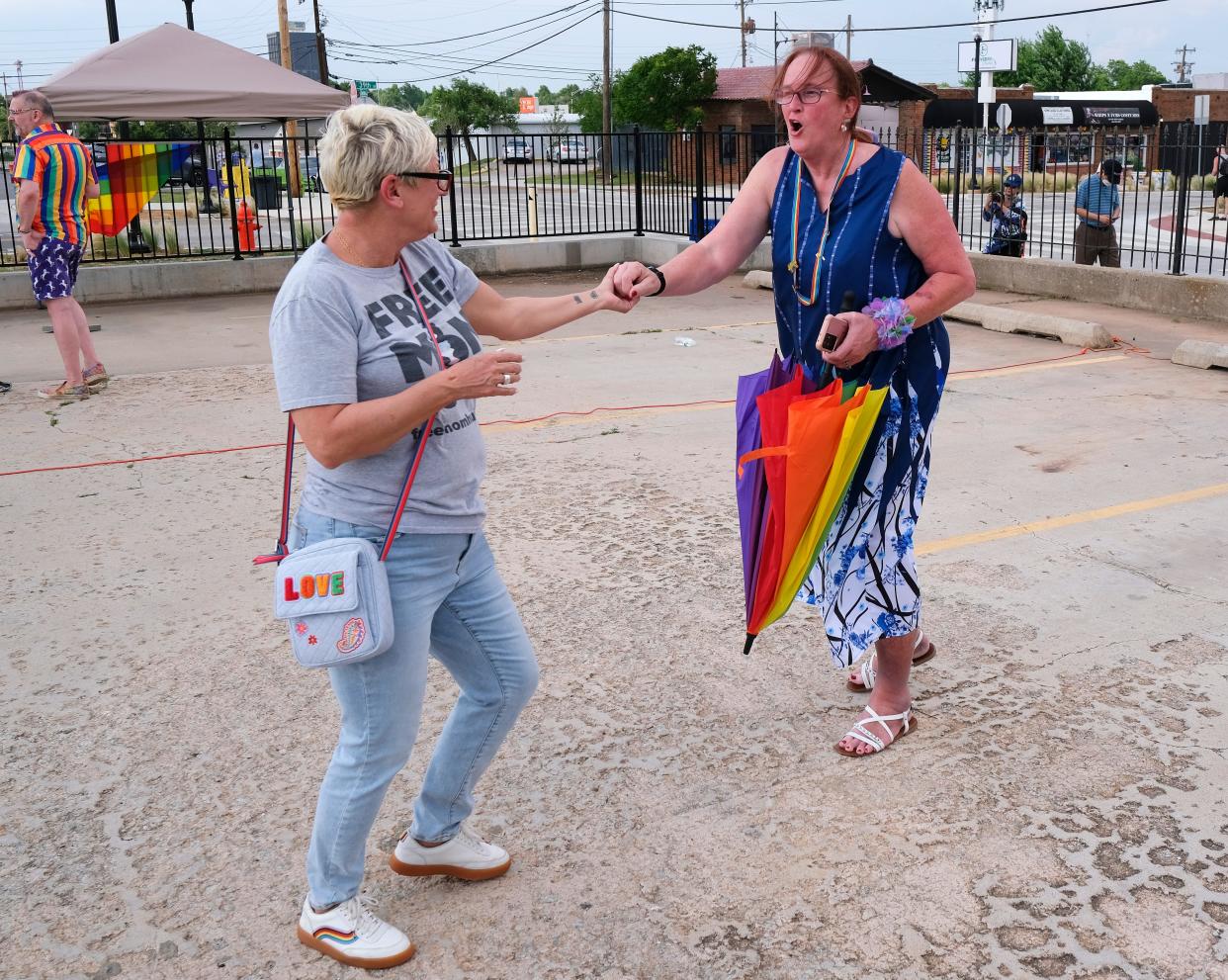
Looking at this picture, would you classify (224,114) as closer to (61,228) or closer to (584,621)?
(61,228)

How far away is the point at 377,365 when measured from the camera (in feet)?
8.13

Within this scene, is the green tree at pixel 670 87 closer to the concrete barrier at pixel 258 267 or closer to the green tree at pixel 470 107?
the green tree at pixel 470 107

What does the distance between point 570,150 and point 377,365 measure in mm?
15669

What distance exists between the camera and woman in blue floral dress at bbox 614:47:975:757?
3.28 m

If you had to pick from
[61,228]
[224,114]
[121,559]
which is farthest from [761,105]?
[121,559]

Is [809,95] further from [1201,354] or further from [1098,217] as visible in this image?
[1098,217]

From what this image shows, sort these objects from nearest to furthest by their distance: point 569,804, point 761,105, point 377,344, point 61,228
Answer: point 377,344, point 569,804, point 61,228, point 761,105

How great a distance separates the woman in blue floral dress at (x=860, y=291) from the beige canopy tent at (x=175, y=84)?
47.2 ft

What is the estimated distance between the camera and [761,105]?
50.2 metres

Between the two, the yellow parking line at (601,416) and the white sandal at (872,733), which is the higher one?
the yellow parking line at (601,416)

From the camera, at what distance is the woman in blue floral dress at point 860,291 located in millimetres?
3275

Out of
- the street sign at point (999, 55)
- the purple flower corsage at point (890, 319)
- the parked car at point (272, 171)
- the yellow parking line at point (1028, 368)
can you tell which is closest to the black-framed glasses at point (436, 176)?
the purple flower corsage at point (890, 319)

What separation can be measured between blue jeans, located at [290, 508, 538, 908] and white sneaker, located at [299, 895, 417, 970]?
4 centimetres

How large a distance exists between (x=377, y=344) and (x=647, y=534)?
9.98ft
